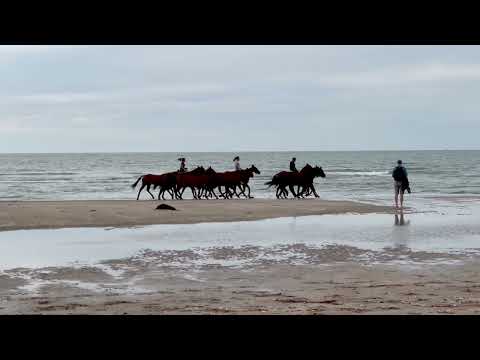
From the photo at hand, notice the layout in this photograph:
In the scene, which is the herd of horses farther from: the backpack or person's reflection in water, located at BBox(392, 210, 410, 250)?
person's reflection in water, located at BBox(392, 210, 410, 250)

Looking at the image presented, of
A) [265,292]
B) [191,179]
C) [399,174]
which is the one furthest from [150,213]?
[265,292]

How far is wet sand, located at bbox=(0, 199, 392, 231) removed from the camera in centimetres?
1795

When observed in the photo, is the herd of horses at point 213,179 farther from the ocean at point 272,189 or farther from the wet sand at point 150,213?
the wet sand at point 150,213

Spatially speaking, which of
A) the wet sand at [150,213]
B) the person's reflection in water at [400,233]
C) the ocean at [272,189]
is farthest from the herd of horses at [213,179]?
the person's reflection in water at [400,233]

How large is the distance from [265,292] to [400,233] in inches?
315

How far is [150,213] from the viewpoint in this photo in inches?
810

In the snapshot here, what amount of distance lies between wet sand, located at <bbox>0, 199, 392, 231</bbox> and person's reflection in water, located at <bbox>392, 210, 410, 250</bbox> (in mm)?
3112

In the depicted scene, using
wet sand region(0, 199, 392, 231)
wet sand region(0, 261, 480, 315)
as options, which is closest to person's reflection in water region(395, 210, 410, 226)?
wet sand region(0, 199, 392, 231)

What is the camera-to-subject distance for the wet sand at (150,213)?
58.9 ft

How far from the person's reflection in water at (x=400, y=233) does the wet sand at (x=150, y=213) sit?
311 cm
